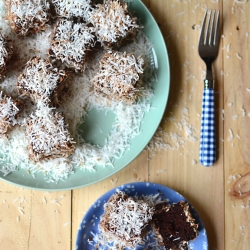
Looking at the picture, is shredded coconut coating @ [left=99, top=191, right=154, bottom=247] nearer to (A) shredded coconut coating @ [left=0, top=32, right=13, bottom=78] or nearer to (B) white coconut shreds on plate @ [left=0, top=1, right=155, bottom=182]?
(B) white coconut shreds on plate @ [left=0, top=1, right=155, bottom=182]

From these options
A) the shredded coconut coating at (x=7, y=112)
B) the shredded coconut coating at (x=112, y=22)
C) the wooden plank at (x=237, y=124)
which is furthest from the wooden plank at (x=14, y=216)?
the wooden plank at (x=237, y=124)

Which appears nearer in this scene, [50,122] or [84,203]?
[50,122]

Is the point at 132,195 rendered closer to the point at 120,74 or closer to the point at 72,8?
the point at 120,74

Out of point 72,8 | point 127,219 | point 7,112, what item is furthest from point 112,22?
point 127,219

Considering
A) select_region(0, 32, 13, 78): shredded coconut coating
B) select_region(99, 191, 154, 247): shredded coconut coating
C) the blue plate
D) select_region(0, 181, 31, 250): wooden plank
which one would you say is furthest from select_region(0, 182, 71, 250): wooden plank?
select_region(0, 32, 13, 78): shredded coconut coating

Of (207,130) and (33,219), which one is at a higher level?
(207,130)

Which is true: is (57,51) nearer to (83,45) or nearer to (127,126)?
(83,45)

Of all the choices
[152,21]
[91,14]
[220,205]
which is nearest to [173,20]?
[152,21]
